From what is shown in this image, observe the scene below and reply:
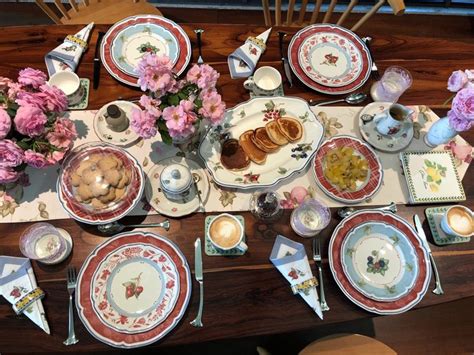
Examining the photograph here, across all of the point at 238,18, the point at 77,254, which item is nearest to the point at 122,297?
the point at 77,254

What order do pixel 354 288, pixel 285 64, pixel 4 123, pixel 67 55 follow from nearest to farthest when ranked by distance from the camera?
pixel 4 123
pixel 354 288
pixel 67 55
pixel 285 64

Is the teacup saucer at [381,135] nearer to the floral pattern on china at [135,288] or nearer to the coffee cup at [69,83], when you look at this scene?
the floral pattern on china at [135,288]

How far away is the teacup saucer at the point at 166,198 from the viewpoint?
4.15ft

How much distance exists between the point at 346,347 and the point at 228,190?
87cm

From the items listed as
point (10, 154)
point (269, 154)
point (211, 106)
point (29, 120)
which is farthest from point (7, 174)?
point (269, 154)

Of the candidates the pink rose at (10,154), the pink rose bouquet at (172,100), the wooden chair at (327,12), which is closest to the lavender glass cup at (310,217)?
the pink rose bouquet at (172,100)

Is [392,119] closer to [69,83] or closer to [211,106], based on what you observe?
[211,106]

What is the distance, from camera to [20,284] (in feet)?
3.73

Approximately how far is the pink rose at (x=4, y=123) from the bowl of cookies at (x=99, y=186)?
0.24m

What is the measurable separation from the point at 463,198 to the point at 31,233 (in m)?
1.54

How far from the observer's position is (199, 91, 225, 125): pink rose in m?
1.11

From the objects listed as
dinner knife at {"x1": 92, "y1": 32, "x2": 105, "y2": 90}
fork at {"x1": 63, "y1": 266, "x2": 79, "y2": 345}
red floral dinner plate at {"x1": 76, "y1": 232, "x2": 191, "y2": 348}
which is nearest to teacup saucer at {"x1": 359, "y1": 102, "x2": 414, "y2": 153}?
red floral dinner plate at {"x1": 76, "y1": 232, "x2": 191, "y2": 348}

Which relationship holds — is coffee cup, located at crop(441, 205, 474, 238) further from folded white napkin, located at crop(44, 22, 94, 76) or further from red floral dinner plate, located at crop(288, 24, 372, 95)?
folded white napkin, located at crop(44, 22, 94, 76)

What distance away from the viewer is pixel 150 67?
1062 millimetres
